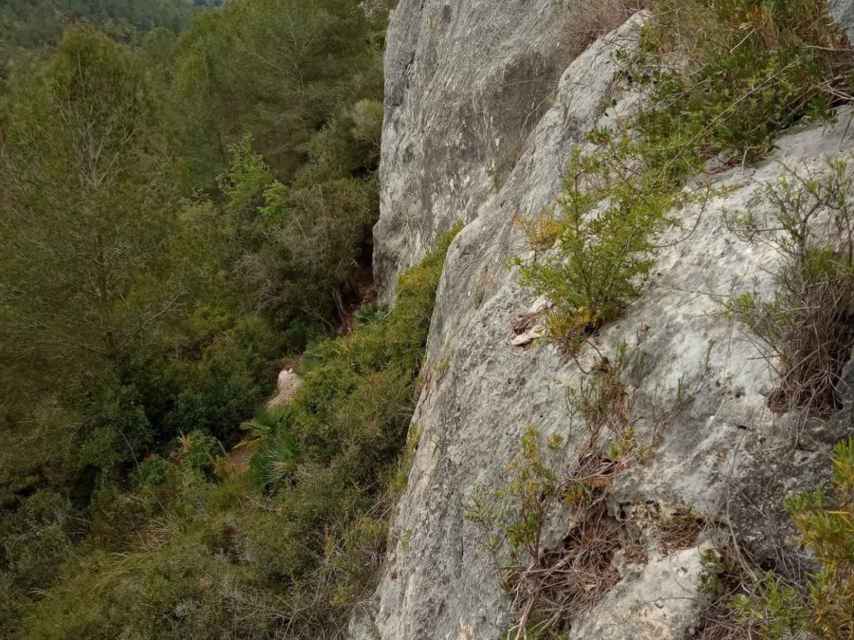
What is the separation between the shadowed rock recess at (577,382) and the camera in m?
2.23

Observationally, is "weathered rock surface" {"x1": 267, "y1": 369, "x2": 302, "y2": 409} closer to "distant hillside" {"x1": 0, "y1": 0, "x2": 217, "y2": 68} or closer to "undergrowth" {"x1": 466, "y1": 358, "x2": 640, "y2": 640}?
"undergrowth" {"x1": 466, "y1": 358, "x2": 640, "y2": 640}

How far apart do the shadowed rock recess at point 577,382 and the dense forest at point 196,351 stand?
1527mm

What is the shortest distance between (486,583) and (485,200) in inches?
210

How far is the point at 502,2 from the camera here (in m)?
8.14

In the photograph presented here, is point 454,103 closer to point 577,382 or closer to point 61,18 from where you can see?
point 577,382

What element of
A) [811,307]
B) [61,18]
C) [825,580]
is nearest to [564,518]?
[825,580]

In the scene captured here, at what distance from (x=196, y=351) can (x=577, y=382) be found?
14.0 m

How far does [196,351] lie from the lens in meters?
15.4

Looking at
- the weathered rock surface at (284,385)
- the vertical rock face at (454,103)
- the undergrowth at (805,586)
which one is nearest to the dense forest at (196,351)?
the weathered rock surface at (284,385)

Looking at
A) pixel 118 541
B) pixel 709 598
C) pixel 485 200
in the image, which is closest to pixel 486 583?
pixel 709 598

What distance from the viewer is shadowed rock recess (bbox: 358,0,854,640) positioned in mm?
2234

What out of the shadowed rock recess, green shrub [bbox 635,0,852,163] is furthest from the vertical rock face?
green shrub [bbox 635,0,852,163]

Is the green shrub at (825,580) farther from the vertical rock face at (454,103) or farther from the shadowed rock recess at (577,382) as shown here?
the vertical rock face at (454,103)

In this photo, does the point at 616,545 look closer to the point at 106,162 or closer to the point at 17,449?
the point at 17,449
